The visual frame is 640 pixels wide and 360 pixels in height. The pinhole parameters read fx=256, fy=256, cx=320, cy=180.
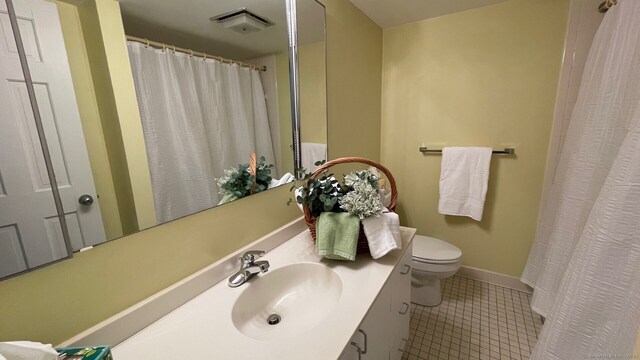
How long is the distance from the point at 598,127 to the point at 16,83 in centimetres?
200

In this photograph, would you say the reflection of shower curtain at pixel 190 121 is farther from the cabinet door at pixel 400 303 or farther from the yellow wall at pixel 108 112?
the cabinet door at pixel 400 303

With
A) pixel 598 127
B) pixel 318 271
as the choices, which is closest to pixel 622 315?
pixel 598 127

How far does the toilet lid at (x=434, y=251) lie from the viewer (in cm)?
169

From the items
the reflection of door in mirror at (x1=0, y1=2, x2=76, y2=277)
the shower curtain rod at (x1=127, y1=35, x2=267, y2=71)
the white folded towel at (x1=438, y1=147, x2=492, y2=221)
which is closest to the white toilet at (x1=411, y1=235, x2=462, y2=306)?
the white folded towel at (x1=438, y1=147, x2=492, y2=221)

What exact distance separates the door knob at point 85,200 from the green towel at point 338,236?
688mm

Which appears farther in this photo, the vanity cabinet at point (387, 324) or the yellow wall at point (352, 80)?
the yellow wall at point (352, 80)

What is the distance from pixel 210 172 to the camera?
923 mm

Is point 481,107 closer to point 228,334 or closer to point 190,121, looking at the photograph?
point 190,121

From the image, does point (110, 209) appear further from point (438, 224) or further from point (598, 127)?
point (438, 224)

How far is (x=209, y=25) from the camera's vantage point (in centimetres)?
92

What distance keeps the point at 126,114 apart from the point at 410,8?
1.87 m

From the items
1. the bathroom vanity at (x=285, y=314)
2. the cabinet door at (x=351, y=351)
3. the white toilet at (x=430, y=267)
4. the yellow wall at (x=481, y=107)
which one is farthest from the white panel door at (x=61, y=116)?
the yellow wall at (x=481, y=107)

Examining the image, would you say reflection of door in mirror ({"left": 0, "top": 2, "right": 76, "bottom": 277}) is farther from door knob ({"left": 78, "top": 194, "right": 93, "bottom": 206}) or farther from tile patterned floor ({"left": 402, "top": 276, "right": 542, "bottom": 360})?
tile patterned floor ({"left": 402, "top": 276, "right": 542, "bottom": 360})

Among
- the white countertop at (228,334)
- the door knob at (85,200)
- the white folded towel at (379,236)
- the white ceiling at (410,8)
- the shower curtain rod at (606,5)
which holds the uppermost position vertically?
the white ceiling at (410,8)
